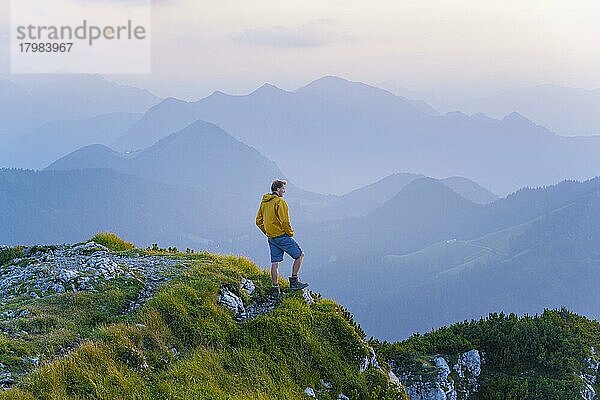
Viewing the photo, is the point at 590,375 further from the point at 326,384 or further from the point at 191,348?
the point at 191,348

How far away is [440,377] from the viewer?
21750 millimetres

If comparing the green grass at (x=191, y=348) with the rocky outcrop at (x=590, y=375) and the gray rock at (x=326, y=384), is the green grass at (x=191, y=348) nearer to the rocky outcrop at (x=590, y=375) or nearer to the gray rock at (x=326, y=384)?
the gray rock at (x=326, y=384)

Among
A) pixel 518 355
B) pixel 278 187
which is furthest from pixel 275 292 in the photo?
pixel 518 355

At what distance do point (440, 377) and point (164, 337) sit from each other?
1263 centimetres

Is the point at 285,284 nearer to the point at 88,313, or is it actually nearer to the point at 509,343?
the point at 88,313

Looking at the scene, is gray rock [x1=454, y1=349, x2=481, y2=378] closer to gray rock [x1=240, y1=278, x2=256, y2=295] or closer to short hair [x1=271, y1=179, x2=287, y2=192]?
gray rock [x1=240, y1=278, x2=256, y2=295]

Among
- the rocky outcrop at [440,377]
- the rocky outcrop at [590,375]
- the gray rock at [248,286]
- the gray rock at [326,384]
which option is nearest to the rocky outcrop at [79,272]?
the gray rock at [248,286]

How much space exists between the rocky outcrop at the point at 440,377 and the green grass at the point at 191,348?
444 cm

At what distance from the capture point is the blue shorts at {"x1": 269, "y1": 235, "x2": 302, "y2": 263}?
56.9 ft

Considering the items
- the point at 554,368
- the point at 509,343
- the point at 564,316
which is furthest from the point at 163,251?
the point at 564,316

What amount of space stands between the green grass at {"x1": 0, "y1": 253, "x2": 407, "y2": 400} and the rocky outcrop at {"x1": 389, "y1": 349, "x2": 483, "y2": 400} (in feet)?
14.6

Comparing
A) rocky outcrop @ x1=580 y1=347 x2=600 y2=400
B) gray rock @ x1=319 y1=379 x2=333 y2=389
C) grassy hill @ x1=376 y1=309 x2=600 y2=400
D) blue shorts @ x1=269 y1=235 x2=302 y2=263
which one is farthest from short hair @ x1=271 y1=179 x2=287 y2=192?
rocky outcrop @ x1=580 y1=347 x2=600 y2=400

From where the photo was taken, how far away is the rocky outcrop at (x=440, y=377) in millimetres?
21156

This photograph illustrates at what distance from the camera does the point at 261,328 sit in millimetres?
15680
